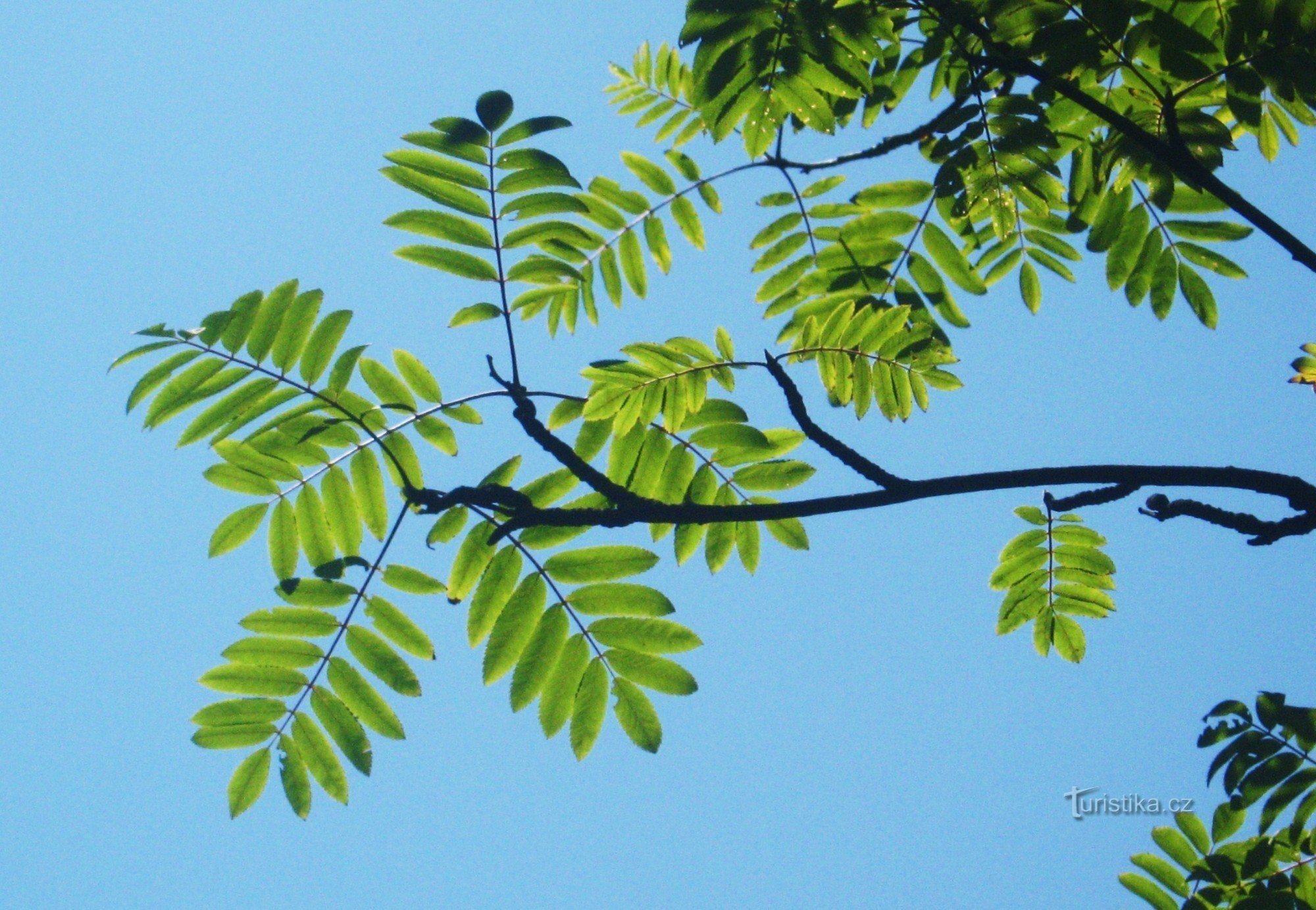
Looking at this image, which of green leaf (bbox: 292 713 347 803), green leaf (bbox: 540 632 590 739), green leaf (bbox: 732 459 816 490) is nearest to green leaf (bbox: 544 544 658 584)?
green leaf (bbox: 540 632 590 739)

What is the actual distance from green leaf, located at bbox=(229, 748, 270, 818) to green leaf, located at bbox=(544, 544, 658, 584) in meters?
0.90

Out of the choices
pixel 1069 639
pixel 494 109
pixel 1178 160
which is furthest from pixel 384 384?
pixel 1069 639

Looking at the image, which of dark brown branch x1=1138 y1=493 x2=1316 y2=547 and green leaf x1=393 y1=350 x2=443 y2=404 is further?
green leaf x1=393 y1=350 x2=443 y2=404

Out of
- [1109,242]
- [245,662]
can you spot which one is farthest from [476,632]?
[1109,242]

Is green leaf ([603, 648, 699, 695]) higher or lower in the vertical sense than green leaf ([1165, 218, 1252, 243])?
lower

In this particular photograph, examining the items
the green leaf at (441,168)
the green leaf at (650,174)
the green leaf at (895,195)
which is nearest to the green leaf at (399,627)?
the green leaf at (441,168)

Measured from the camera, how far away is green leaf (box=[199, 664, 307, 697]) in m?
2.39

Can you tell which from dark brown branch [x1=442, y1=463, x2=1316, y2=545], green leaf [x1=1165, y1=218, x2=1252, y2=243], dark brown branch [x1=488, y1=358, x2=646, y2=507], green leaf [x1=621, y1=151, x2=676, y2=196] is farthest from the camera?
green leaf [x1=621, y1=151, x2=676, y2=196]

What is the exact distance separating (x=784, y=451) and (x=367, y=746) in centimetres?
130

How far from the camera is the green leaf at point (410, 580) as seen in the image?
237 cm

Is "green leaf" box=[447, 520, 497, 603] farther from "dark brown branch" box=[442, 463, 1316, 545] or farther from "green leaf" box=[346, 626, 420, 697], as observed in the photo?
"dark brown branch" box=[442, 463, 1316, 545]

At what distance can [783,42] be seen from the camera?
8.32 feet

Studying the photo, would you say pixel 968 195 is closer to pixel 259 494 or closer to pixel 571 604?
pixel 571 604

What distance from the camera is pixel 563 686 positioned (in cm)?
238
